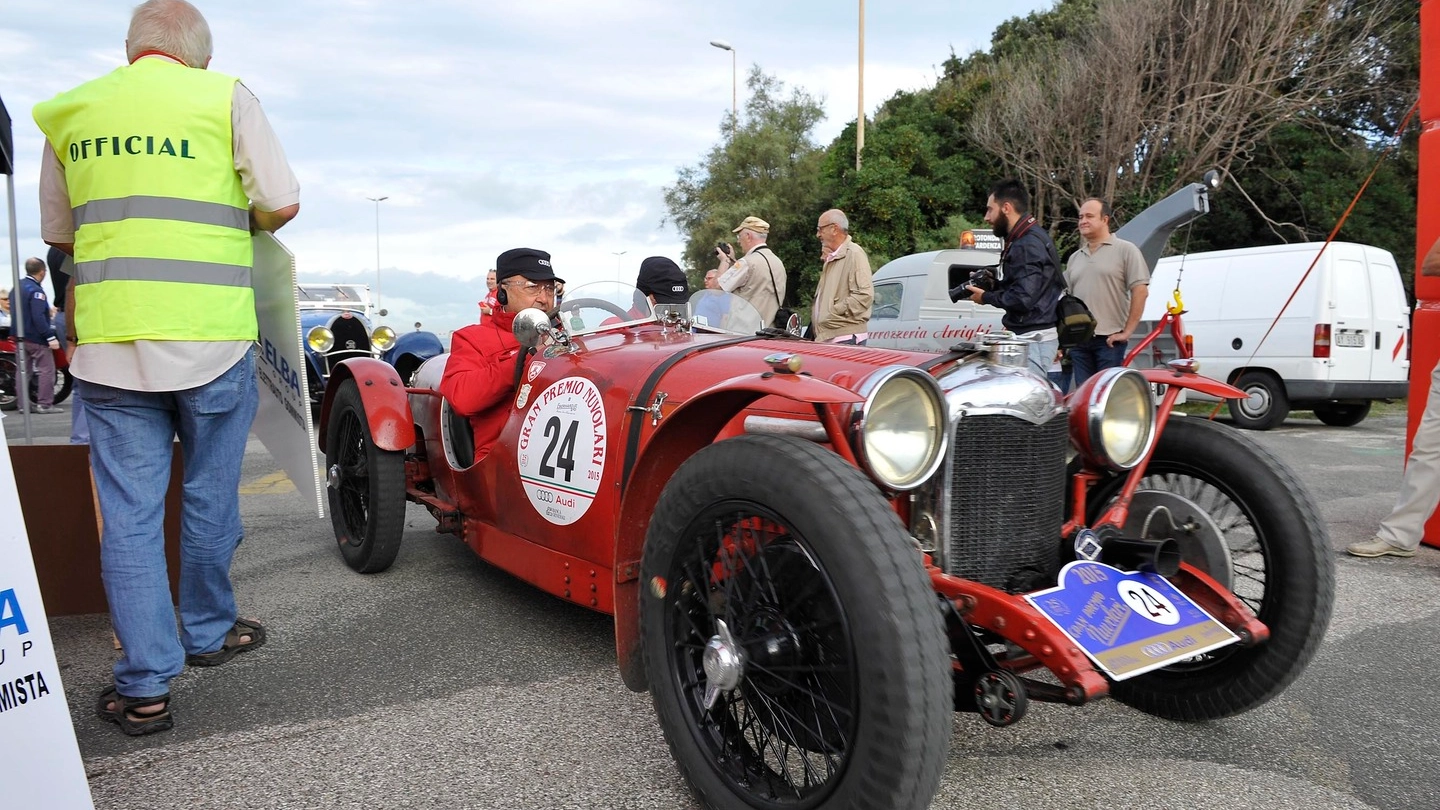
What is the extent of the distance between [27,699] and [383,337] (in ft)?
28.6

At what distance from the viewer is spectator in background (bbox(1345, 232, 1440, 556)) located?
14.3 ft

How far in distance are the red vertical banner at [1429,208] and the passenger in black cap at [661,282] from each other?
143 inches

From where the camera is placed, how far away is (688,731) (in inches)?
81.4

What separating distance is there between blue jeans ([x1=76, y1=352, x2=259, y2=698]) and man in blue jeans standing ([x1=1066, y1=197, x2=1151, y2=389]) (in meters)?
4.86

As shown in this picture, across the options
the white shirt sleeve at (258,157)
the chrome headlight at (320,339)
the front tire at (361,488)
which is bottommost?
the front tire at (361,488)

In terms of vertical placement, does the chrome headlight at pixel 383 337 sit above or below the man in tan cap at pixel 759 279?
below

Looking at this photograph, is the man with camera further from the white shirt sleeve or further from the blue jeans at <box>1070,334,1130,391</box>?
the white shirt sleeve

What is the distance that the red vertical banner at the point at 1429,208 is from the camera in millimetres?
4707

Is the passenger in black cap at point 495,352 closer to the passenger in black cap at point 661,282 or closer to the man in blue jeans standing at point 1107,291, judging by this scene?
the passenger in black cap at point 661,282

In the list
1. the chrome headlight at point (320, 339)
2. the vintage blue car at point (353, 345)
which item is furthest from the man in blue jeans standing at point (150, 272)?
the chrome headlight at point (320, 339)

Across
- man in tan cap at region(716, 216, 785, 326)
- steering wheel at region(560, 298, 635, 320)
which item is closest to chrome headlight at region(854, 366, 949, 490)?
steering wheel at region(560, 298, 635, 320)

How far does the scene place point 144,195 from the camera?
2.64 meters

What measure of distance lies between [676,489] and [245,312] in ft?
5.34

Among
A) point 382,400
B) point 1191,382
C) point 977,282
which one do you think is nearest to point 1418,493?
point 977,282
